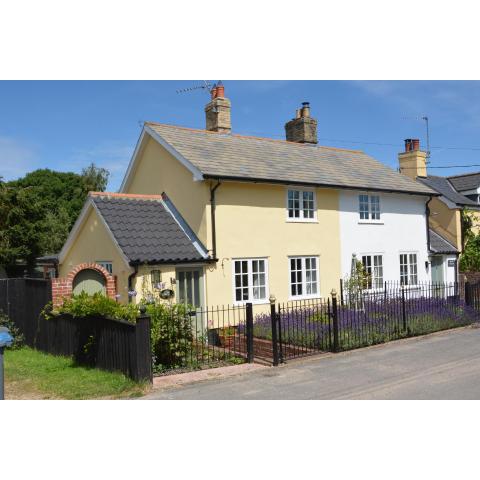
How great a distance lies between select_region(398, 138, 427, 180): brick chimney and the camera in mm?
27688

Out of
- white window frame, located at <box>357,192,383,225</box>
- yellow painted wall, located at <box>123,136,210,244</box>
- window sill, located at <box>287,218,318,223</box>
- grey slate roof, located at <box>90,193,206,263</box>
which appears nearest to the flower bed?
grey slate roof, located at <box>90,193,206,263</box>

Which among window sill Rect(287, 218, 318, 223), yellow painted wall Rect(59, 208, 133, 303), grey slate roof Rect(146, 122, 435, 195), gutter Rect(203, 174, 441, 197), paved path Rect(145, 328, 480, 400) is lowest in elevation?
paved path Rect(145, 328, 480, 400)

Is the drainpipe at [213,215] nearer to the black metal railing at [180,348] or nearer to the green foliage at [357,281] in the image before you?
the black metal railing at [180,348]

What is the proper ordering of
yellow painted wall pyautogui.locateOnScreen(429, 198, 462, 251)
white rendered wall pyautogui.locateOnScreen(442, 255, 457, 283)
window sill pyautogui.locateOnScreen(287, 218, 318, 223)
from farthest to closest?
yellow painted wall pyautogui.locateOnScreen(429, 198, 462, 251) → white rendered wall pyautogui.locateOnScreen(442, 255, 457, 283) → window sill pyautogui.locateOnScreen(287, 218, 318, 223)

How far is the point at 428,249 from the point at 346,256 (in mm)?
5501

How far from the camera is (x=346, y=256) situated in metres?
19.3

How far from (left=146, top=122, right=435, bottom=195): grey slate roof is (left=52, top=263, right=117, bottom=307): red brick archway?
4.66 meters

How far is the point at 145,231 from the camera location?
50.2 feet

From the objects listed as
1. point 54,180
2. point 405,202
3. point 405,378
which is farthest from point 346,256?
point 54,180

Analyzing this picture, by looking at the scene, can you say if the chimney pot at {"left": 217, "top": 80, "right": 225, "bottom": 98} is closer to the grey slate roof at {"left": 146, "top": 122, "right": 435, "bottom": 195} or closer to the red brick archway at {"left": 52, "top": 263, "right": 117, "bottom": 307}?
the grey slate roof at {"left": 146, "top": 122, "right": 435, "bottom": 195}

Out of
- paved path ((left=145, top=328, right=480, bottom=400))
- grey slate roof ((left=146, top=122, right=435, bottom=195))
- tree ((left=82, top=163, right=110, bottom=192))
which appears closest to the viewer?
paved path ((left=145, top=328, right=480, bottom=400))

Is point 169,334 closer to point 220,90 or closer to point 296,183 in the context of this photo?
point 296,183

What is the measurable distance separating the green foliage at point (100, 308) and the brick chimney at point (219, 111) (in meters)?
10.9

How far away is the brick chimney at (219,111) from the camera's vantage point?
20078 mm
